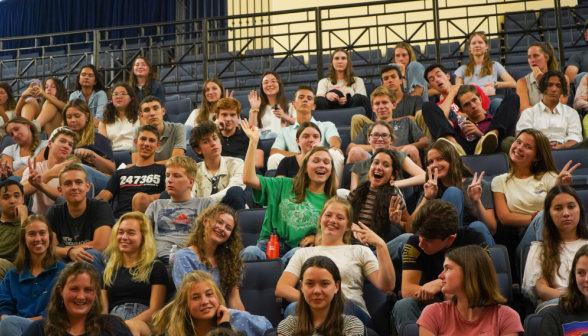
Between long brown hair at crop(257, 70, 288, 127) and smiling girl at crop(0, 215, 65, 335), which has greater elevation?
long brown hair at crop(257, 70, 288, 127)

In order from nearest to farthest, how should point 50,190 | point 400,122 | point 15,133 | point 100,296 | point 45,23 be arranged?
point 100,296, point 50,190, point 400,122, point 15,133, point 45,23

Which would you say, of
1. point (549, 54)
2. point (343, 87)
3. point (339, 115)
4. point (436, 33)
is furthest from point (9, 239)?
point (436, 33)

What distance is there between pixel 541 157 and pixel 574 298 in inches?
57.9

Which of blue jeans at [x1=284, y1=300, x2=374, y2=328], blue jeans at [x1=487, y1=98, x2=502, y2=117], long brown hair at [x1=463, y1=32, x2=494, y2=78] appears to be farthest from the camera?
long brown hair at [x1=463, y1=32, x2=494, y2=78]

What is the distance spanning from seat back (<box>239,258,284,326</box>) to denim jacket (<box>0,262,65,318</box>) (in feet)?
3.19

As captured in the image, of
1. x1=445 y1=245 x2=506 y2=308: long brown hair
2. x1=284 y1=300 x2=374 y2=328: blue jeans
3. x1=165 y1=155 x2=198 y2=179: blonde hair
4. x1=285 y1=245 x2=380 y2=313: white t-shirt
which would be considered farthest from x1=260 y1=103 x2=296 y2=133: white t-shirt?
x1=445 y1=245 x2=506 y2=308: long brown hair

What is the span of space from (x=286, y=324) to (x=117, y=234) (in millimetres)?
1116

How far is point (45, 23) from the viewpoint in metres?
13.2

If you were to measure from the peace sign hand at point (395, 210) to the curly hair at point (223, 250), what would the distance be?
83 cm

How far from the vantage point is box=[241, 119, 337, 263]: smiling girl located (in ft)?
12.9

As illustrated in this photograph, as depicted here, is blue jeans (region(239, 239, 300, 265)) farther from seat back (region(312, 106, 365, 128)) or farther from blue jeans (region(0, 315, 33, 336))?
seat back (region(312, 106, 365, 128))

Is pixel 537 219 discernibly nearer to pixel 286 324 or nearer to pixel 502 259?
pixel 502 259

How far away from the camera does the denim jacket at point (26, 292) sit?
3.50m

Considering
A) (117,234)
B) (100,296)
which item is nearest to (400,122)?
(117,234)
